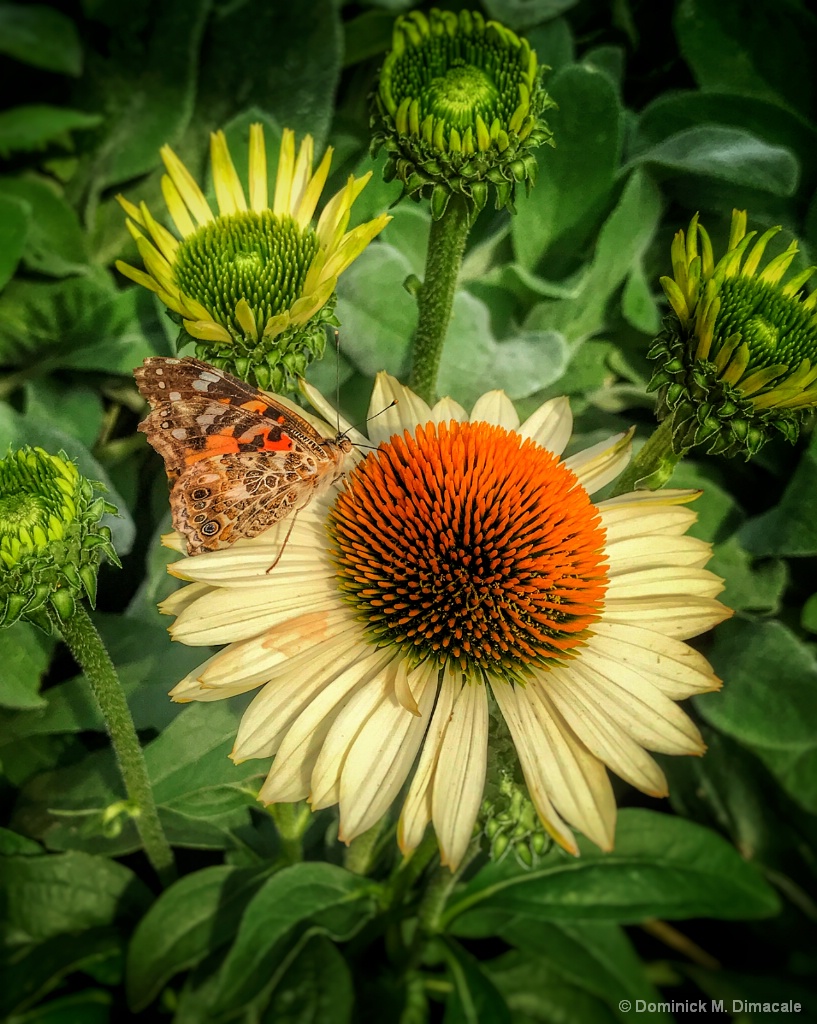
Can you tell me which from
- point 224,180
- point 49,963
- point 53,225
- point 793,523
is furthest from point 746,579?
point 53,225

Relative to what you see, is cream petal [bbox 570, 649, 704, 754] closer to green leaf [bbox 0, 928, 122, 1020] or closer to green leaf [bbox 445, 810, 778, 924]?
green leaf [bbox 445, 810, 778, 924]

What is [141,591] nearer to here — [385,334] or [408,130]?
[385,334]

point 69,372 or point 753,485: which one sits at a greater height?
point 69,372

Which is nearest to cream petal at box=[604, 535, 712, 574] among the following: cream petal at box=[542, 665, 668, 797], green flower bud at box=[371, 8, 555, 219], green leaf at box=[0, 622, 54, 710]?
cream petal at box=[542, 665, 668, 797]

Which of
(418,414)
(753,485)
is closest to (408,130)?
(418,414)

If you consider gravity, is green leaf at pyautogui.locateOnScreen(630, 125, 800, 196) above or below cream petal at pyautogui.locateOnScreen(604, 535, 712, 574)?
above

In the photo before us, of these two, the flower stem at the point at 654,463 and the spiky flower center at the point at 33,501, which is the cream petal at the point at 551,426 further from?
the spiky flower center at the point at 33,501
